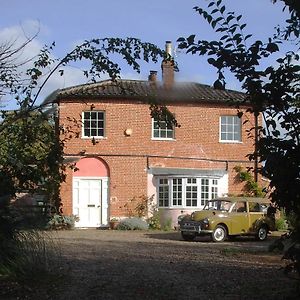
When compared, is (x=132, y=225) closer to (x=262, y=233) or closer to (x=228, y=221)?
(x=228, y=221)

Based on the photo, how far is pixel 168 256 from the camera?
1452cm

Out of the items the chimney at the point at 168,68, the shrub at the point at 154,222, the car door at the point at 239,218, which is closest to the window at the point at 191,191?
the shrub at the point at 154,222

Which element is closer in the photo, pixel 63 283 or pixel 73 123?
pixel 63 283

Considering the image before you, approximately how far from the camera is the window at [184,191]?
28.7 meters

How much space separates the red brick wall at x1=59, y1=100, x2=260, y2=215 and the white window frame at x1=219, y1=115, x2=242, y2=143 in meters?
0.30

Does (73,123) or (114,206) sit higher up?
(73,123)

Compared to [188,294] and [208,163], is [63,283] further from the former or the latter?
[208,163]

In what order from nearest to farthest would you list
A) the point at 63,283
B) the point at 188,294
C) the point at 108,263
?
the point at 188,294 < the point at 63,283 < the point at 108,263

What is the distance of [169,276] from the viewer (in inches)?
411

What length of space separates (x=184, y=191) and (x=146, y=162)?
8.06ft

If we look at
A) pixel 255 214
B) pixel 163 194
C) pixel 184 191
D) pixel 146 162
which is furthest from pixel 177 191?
pixel 255 214

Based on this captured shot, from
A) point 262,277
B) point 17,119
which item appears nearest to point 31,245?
point 17,119

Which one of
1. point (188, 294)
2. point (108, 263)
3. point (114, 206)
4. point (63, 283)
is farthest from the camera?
point (114, 206)

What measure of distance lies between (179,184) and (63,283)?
19.5 meters
